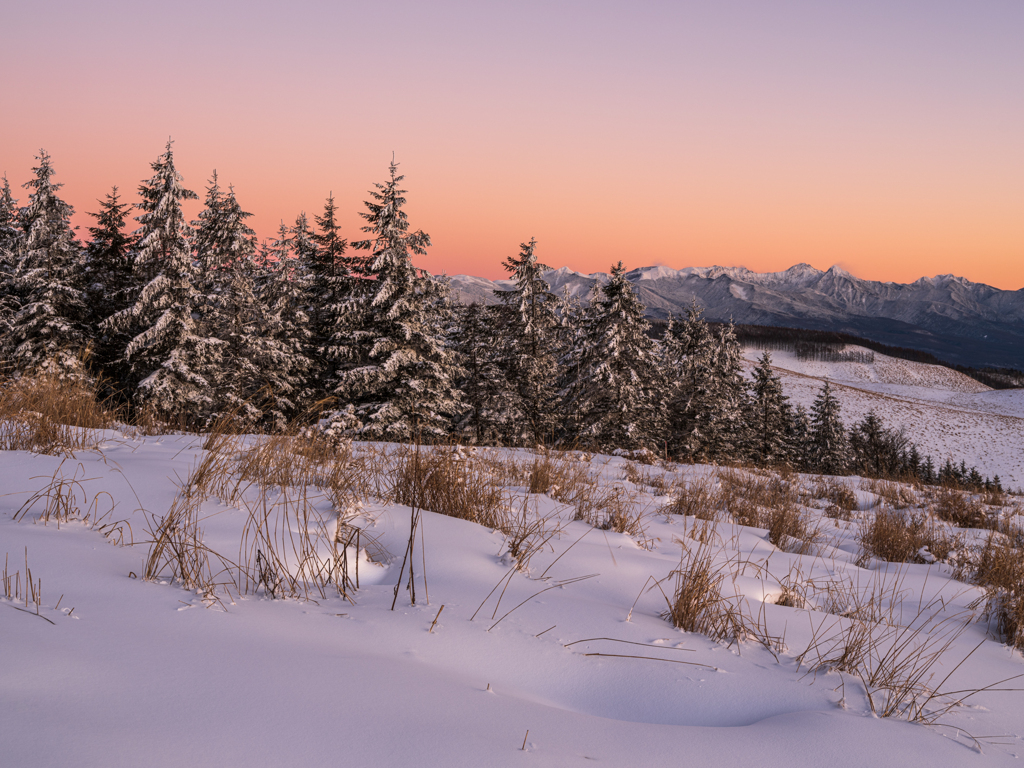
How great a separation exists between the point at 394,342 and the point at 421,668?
2079 centimetres

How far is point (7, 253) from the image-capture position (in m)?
28.2

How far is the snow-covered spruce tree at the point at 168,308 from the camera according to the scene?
21453mm

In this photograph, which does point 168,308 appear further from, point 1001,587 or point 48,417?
point 1001,587

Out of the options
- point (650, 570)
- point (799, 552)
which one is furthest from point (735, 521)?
point (650, 570)

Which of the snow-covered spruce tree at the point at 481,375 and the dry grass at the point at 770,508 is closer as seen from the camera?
Result: the dry grass at the point at 770,508

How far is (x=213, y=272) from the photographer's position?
87.9 ft

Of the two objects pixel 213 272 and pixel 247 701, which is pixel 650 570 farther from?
pixel 213 272

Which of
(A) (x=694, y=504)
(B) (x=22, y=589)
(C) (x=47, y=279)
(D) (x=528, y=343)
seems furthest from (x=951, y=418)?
(C) (x=47, y=279)

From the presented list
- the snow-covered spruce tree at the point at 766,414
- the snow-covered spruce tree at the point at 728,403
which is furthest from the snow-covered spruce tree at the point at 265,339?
the snow-covered spruce tree at the point at 766,414

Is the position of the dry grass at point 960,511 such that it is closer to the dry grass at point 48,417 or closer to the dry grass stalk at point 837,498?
the dry grass stalk at point 837,498

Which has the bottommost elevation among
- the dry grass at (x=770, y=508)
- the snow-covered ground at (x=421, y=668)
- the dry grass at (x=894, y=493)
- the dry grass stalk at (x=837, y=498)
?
the dry grass stalk at (x=837, y=498)

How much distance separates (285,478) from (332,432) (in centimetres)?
187

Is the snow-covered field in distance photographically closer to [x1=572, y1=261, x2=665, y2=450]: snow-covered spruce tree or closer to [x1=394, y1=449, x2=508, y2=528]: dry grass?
[x1=572, y1=261, x2=665, y2=450]: snow-covered spruce tree

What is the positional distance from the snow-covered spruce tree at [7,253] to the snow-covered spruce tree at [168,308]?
8.57 metres
